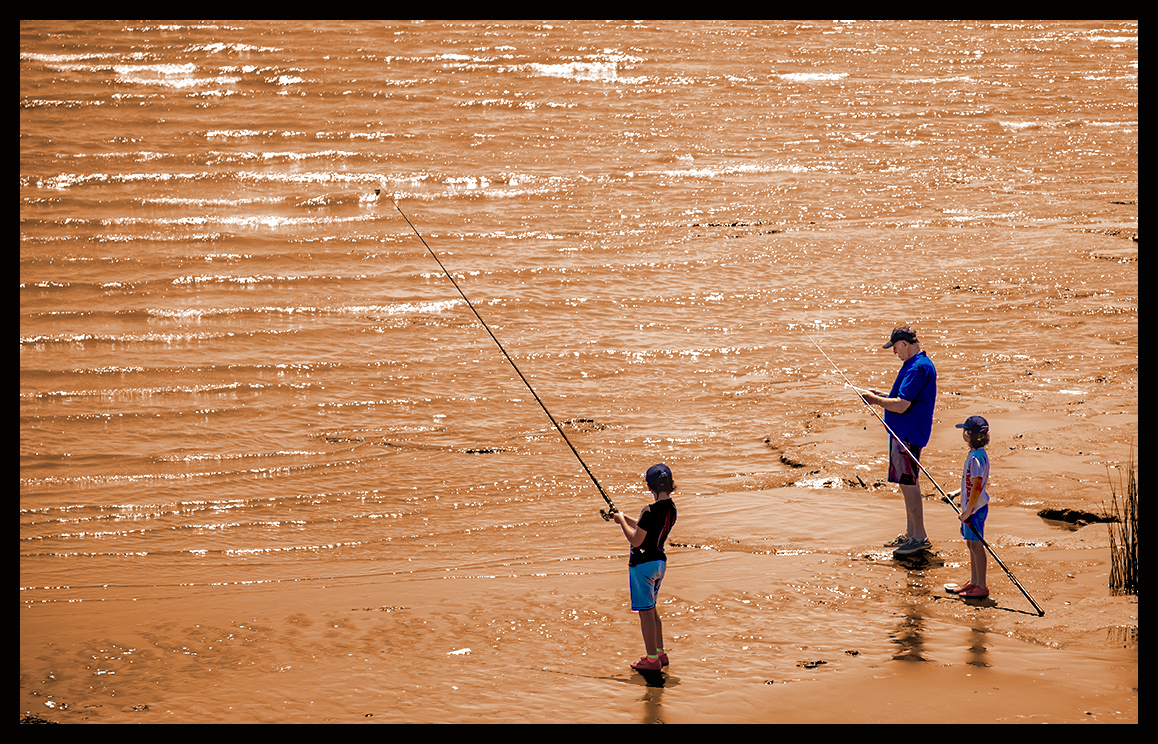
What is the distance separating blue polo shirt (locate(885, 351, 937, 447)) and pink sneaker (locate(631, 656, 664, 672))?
2.35 metres

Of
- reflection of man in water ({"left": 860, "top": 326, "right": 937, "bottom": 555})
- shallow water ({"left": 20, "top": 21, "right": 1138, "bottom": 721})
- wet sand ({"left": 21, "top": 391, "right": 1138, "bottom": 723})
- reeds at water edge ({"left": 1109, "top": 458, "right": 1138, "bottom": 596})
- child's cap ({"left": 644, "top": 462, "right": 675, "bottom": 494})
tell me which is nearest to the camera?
wet sand ({"left": 21, "top": 391, "right": 1138, "bottom": 723})

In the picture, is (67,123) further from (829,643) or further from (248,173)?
(829,643)

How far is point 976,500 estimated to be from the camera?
18.6 feet

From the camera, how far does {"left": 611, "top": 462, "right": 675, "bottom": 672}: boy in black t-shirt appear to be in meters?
5.02

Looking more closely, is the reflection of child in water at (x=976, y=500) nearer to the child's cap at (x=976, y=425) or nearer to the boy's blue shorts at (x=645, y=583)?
the child's cap at (x=976, y=425)

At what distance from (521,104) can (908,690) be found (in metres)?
12.2

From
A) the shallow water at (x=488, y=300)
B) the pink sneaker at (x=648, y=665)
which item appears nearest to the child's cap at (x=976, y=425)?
the shallow water at (x=488, y=300)

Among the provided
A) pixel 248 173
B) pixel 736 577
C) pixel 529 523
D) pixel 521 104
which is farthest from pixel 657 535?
pixel 521 104

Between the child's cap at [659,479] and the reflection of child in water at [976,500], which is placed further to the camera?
the reflection of child in water at [976,500]

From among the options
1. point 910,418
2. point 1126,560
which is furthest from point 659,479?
point 1126,560

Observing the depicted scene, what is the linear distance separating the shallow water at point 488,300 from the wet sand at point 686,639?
0.05 meters

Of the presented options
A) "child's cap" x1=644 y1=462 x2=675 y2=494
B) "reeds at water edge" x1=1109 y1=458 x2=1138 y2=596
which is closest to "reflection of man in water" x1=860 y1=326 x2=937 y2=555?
"reeds at water edge" x1=1109 y1=458 x2=1138 y2=596

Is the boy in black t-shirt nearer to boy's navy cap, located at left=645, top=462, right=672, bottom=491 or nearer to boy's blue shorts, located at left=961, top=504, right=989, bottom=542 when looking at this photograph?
boy's navy cap, located at left=645, top=462, right=672, bottom=491

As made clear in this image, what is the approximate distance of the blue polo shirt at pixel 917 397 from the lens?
21.4 feet
